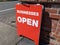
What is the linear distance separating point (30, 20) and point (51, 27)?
0.60 meters

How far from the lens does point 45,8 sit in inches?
193

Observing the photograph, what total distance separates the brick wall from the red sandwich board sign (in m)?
0.32

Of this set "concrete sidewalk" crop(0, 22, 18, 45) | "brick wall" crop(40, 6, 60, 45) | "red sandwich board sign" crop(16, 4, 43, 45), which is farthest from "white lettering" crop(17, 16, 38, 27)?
"concrete sidewalk" crop(0, 22, 18, 45)

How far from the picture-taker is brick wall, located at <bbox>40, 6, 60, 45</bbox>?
4.68 meters

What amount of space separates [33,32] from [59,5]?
1.00 metres

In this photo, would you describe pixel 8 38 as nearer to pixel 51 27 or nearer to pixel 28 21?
pixel 28 21

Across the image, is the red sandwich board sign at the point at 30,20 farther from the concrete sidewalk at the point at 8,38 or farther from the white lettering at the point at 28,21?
the concrete sidewalk at the point at 8,38

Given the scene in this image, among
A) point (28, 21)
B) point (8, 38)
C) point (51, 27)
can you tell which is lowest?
point (8, 38)

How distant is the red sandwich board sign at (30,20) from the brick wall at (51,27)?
0.32 metres

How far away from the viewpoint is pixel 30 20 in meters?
4.96

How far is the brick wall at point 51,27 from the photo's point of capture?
4676mm

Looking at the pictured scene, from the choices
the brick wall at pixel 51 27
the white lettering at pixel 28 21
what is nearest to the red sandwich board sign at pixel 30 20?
the white lettering at pixel 28 21

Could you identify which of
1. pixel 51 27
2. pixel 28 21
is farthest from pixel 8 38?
pixel 51 27

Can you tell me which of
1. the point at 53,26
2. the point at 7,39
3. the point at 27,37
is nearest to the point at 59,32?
the point at 53,26
